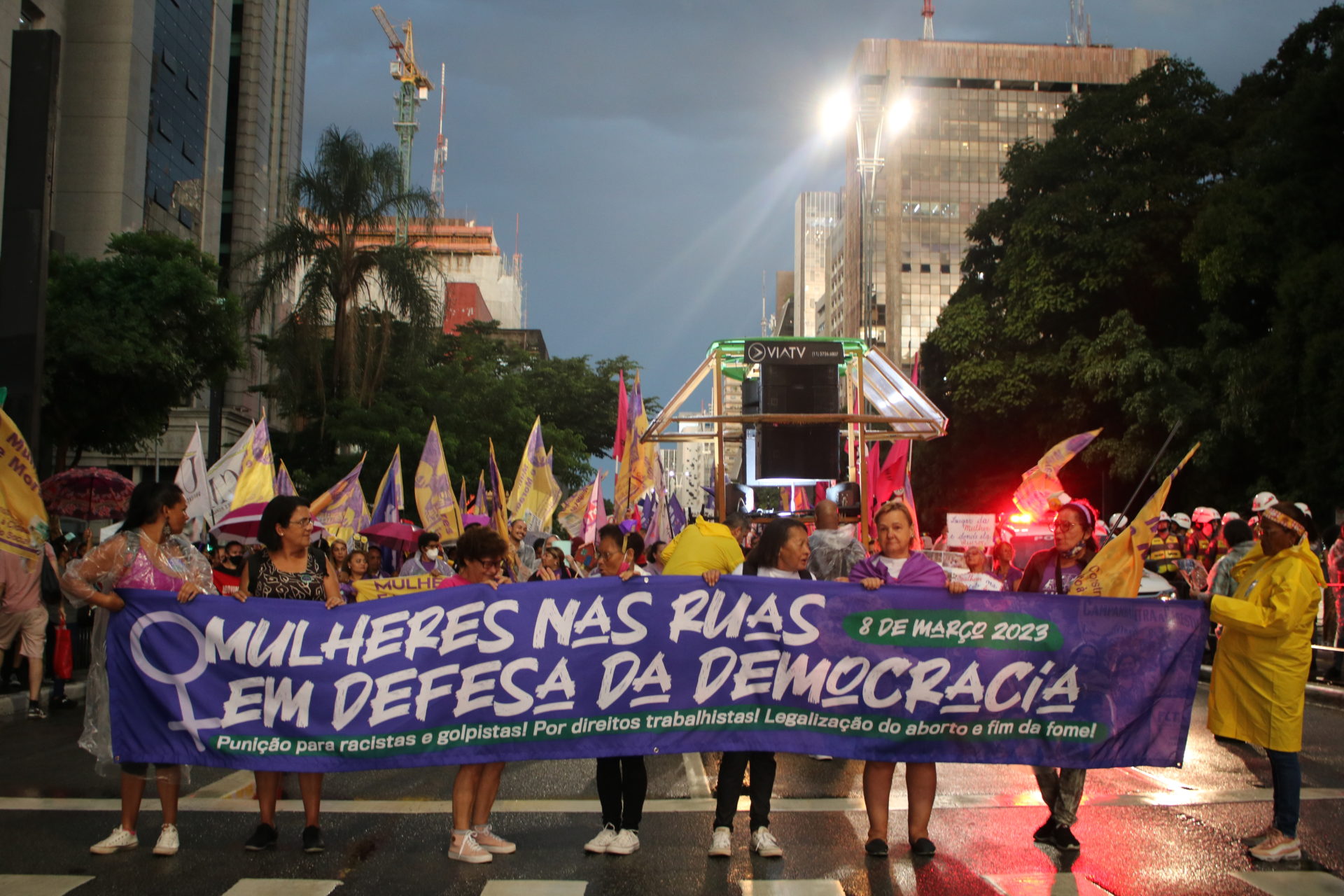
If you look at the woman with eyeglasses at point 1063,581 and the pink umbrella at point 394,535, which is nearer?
the woman with eyeglasses at point 1063,581

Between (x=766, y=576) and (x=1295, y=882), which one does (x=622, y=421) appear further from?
(x=1295, y=882)

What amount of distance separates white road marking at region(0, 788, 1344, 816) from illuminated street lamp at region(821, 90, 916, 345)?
88.2 m

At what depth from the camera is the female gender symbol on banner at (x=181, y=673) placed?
594cm

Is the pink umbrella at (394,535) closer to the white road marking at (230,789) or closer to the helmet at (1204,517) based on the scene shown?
the white road marking at (230,789)

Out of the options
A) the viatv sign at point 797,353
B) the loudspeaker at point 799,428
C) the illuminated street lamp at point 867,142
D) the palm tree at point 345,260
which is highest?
the illuminated street lamp at point 867,142

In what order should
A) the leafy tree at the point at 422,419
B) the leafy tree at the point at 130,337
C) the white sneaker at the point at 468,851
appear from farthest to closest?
the leafy tree at the point at 422,419, the leafy tree at the point at 130,337, the white sneaker at the point at 468,851

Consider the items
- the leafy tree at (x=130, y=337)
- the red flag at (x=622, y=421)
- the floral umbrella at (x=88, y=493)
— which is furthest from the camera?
the leafy tree at (x=130, y=337)

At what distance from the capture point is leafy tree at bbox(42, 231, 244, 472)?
24438 mm

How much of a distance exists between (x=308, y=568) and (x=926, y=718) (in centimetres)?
328

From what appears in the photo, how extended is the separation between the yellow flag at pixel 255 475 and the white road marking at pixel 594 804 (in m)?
7.88

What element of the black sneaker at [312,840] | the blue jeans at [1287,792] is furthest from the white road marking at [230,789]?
the blue jeans at [1287,792]

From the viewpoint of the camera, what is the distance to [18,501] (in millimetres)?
7098

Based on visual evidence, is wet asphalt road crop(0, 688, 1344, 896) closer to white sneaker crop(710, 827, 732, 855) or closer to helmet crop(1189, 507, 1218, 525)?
white sneaker crop(710, 827, 732, 855)

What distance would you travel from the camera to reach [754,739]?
19.6 feet
